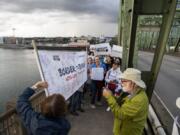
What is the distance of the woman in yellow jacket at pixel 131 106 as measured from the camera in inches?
125

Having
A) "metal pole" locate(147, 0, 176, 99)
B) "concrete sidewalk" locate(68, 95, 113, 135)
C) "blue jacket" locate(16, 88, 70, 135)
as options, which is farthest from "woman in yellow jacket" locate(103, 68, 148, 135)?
"concrete sidewalk" locate(68, 95, 113, 135)

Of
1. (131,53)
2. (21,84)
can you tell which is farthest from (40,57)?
(21,84)

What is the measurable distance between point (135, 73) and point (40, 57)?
4.29 feet

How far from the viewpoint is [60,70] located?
4211 mm

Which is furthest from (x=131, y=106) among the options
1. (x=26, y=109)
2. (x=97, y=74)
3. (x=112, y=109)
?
(x=97, y=74)

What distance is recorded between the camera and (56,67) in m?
4.05

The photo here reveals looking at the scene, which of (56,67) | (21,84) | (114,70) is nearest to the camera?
(56,67)

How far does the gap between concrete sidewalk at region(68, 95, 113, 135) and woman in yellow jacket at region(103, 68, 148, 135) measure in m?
2.36

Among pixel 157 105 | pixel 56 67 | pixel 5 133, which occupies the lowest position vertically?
pixel 157 105

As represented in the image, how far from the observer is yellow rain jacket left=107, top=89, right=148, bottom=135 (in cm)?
317

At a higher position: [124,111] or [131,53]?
[131,53]

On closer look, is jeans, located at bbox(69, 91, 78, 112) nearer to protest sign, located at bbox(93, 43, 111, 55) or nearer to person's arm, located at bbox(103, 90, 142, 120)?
protest sign, located at bbox(93, 43, 111, 55)

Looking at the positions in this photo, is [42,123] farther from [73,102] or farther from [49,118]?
[73,102]

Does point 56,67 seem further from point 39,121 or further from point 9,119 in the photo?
point 39,121
